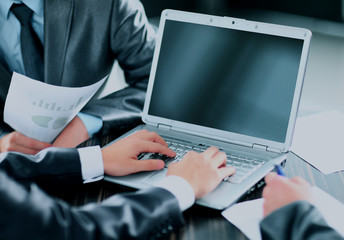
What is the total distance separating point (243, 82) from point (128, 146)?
0.33 m

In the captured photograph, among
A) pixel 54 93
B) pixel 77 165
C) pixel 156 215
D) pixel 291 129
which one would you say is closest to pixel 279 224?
pixel 156 215

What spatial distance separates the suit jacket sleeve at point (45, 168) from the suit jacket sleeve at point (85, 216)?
0.16 metres

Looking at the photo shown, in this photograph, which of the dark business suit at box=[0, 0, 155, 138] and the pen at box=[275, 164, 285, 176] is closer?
the pen at box=[275, 164, 285, 176]

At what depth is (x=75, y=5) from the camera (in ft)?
4.40

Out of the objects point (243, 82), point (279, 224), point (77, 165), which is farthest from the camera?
point (243, 82)

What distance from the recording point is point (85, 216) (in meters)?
0.76

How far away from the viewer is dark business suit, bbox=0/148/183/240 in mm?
683

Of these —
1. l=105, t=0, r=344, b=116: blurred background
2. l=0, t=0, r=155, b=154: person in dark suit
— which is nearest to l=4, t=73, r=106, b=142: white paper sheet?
l=0, t=0, r=155, b=154: person in dark suit

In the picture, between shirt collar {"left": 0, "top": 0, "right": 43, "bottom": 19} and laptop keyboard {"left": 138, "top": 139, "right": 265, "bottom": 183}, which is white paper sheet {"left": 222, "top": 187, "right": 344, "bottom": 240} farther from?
shirt collar {"left": 0, "top": 0, "right": 43, "bottom": 19}

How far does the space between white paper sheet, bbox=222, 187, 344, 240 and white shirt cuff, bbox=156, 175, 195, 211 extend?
0.07 meters

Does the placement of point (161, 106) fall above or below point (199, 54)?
below

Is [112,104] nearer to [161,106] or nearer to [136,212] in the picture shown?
[161,106]

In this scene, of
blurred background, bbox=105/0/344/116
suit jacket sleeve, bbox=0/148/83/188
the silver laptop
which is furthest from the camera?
blurred background, bbox=105/0/344/116

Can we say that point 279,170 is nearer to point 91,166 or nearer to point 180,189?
point 180,189
